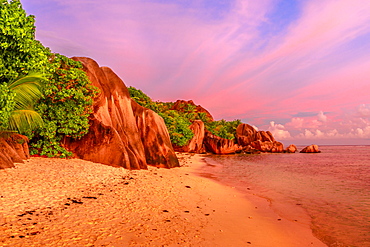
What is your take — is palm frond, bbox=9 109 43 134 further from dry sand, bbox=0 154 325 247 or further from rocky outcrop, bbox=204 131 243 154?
rocky outcrop, bbox=204 131 243 154

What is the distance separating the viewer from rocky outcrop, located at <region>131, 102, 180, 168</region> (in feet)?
64.6

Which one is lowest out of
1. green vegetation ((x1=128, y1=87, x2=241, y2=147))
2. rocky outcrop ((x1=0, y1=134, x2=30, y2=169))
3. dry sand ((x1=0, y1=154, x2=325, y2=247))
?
dry sand ((x1=0, y1=154, x2=325, y2=247))

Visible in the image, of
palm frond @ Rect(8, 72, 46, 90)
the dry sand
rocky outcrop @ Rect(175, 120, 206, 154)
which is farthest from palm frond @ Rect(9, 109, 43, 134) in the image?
rocky outcrop @ Rect(175, 120, 206, 154)

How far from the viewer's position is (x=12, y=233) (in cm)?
479

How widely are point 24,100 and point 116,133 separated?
19.5 ft

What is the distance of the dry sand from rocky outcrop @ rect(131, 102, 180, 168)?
8.60m

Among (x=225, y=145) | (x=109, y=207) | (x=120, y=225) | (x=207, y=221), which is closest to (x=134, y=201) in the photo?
(x=109, y=207)

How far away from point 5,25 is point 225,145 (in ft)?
177

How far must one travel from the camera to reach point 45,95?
589 inches

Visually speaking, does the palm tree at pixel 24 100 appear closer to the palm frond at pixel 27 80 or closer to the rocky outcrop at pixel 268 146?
the palm frond at pixel 27 80

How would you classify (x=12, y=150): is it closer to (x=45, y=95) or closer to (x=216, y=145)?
(x=45, y=95)

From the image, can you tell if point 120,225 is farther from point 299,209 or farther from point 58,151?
point 58,151

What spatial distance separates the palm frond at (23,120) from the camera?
12562 millimetres

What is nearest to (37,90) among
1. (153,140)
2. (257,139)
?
(153,140)
